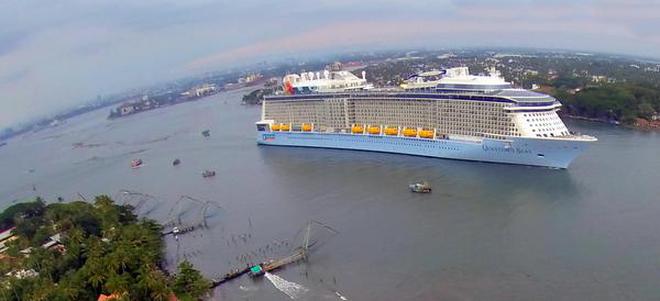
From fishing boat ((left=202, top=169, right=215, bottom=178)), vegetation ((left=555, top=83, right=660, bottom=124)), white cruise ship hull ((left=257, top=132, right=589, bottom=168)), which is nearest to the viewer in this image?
white cruise ship hull ((left=257, top=132, right=589, bottom=168))

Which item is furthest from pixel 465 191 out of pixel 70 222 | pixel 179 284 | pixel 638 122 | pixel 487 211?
pixel 638 122

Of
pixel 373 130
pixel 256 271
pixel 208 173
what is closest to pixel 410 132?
pixel 373 130

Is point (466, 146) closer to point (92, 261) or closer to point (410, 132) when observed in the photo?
point (410, 132)

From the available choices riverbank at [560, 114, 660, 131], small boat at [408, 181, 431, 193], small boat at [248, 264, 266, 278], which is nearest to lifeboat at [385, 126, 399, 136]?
small boat at [408, 181, 431, 193]

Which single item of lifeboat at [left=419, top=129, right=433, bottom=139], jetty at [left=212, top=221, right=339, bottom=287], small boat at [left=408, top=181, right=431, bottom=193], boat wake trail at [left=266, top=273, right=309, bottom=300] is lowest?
boat wake trail at [left=266, top=273, right=309, bottom=300]

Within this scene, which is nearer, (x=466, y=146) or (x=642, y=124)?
(x=466, y=146)

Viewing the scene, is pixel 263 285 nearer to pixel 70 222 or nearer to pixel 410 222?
pixel 410 222

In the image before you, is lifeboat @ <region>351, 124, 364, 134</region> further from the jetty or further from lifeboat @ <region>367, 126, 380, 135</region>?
the jetty
